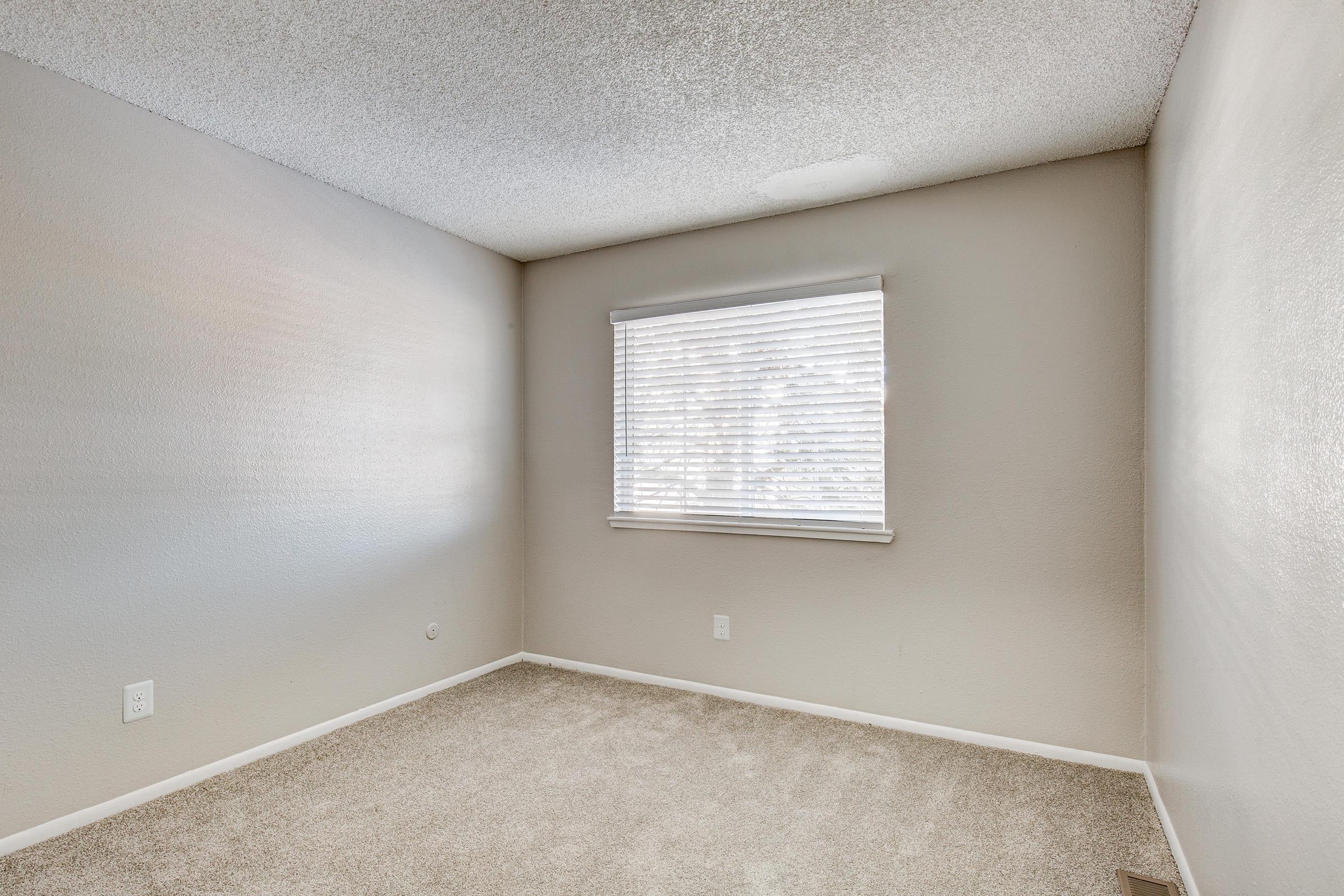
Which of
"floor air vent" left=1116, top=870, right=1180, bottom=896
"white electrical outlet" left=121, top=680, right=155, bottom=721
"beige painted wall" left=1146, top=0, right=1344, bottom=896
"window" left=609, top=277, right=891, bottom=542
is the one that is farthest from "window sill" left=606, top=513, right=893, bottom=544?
"white electrical outlet" left=121, top=680, right=155, bottom=721

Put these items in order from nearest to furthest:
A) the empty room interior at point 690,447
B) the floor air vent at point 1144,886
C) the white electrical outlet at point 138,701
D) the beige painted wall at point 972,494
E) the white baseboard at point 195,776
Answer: the empty room interior at point 690,447
the floor air vent at point 1144,886
the white baseboard at point 195,776
the white electrical outlet at point 138,701
the beige painted wall at point 972,494

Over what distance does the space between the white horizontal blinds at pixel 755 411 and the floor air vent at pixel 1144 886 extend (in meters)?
1.45

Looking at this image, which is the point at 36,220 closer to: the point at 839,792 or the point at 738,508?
the point at 738,508

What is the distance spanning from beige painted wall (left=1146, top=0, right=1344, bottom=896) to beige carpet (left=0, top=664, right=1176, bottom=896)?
0.45 meters

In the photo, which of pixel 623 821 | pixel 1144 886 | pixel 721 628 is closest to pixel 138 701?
pixel 623 821

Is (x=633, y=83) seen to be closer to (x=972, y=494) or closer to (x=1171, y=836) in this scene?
(x=972, y=494)

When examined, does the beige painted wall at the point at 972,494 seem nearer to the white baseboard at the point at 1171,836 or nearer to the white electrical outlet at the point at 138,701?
the white baseboard at the point at 1171,836

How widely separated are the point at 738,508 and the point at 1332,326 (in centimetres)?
251

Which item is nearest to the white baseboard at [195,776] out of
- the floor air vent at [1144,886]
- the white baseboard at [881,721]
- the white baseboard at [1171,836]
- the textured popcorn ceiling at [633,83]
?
the white baseboard at [881,721]

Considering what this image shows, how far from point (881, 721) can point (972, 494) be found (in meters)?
1.05

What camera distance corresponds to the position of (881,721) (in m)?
3.01

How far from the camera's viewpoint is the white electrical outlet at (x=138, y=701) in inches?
90.7

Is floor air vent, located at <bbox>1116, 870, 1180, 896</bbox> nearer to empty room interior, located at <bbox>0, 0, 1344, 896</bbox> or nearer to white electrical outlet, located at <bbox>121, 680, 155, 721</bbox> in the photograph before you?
empty room interior, located at <bbox>0, 0, 1344, 896</bbox>

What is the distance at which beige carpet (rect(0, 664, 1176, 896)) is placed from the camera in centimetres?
191
